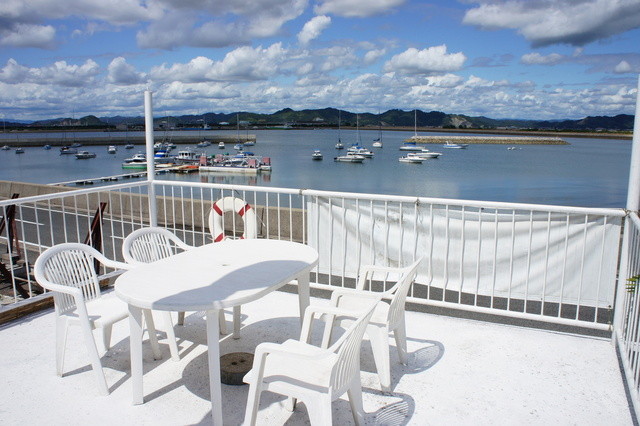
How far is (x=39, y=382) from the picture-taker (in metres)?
3.22

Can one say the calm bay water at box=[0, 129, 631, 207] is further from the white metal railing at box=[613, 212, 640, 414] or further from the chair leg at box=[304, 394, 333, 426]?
the chair leg at box=[304, 394, 333, 426]

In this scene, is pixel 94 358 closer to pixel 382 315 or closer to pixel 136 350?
pixel 136 350

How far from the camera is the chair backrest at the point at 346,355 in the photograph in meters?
2.24

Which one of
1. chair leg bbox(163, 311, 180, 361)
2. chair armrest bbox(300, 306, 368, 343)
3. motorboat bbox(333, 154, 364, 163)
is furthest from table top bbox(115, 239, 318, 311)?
motorboat bbox(333, 154, 364, 163)

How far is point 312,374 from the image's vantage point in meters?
2.38

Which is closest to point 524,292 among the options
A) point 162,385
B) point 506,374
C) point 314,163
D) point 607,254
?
point 607,254

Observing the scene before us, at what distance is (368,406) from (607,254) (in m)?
2.30

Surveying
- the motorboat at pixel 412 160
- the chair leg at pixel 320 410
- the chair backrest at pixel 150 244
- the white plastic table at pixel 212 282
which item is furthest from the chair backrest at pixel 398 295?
the motorboat at pixel 412 160

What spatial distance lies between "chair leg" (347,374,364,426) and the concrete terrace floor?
6.8 inches

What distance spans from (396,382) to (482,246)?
1639 millimetres

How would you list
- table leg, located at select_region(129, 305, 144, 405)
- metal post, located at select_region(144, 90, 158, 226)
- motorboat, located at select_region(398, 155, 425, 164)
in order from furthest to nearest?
motorboat, located at select_region(398, 155, 425, 164)
metal post, located at select_region(144, 90, 158, 226)
table leg, located at select_region(129, 305, 144, 405)

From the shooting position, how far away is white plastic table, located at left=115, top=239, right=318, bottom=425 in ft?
8.48

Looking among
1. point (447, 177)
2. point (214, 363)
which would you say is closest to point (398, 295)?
point (214, 363)

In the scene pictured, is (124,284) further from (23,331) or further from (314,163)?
(314,163)
